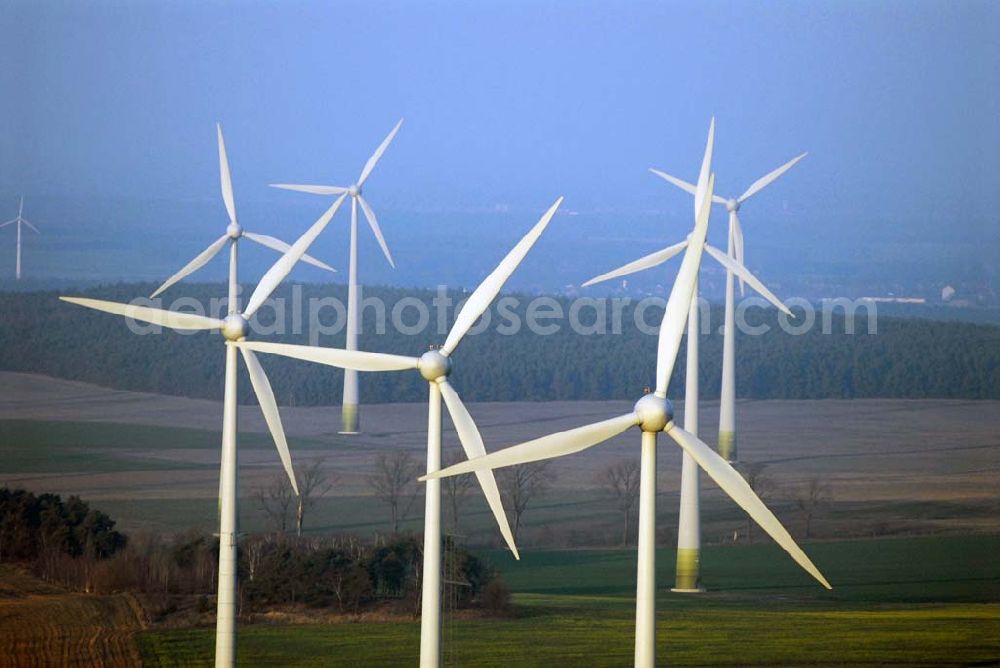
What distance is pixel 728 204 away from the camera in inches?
1953

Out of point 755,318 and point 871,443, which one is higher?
point 755,318

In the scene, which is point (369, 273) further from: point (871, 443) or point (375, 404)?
point (871, 443)

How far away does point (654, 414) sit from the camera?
65.6ft

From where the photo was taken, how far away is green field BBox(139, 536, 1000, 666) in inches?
1293

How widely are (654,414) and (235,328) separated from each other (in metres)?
9.43

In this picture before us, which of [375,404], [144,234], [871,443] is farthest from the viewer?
[144,234]

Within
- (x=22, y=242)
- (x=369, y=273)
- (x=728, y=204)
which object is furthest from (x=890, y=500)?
(x=22, y=242)

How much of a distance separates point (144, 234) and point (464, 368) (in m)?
20.6

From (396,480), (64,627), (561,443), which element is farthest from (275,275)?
(396,480)

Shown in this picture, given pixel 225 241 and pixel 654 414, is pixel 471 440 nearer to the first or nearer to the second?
pixel 654 414

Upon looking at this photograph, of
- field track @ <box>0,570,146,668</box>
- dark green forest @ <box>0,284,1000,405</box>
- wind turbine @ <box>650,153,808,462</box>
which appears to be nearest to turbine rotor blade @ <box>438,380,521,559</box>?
field track @ <box>0,570,146,668</box>

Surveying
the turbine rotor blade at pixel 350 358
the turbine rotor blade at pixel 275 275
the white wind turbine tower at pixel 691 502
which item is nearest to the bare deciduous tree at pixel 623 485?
the white wind turbine tower at pixel 691 502

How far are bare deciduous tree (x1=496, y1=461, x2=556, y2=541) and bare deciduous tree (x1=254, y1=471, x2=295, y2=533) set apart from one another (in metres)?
6.76

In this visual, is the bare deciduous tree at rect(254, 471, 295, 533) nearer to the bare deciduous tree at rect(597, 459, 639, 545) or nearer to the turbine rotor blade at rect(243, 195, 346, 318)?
the bare deciduous tree at rect(597, 459, 639, 545)
